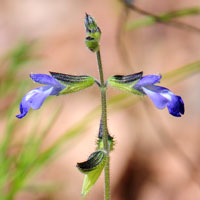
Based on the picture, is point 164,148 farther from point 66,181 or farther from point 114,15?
point 114,15

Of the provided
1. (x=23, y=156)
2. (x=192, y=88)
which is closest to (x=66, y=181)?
(x=23, y=156)

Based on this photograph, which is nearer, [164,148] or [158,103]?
[158,103]

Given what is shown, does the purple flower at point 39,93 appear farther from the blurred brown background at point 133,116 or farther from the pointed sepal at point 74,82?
the blurred brown background at point 133,116

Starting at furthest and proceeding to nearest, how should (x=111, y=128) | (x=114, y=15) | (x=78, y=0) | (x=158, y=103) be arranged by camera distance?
(x=78, y=0) → (x=114, y=15) → (x=111, y=128) → (x=158, y=103)

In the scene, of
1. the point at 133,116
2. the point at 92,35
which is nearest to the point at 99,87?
the point at 92,35

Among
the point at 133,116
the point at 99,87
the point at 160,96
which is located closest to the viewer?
the point at 160,96

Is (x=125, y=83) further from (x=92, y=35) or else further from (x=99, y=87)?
(x=92, y=35)

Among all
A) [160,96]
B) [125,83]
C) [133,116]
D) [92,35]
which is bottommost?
[160,96]
